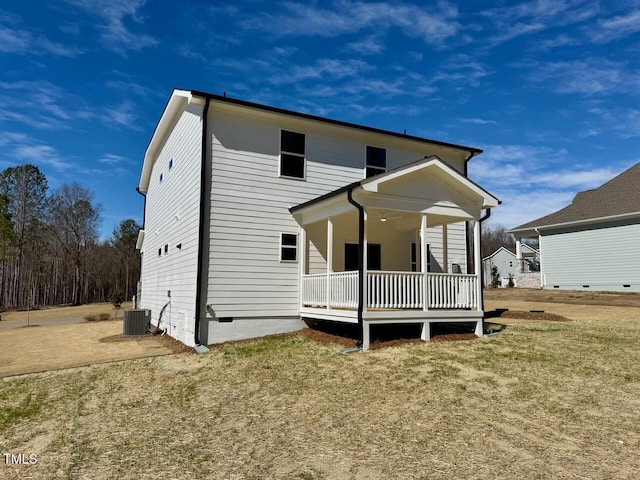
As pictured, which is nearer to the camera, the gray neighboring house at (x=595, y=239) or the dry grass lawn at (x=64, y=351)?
the dry grass lawn at (x=64, y=351)

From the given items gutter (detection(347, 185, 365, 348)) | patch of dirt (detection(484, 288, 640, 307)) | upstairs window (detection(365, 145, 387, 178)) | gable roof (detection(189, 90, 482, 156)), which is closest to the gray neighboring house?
patch of dirt (detection(484, 288, 640, 307))

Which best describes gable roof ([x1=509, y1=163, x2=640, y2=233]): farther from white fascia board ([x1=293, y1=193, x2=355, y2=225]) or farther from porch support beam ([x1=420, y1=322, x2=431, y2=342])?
white fascia board ([x1=293, y1=193, x2=355, y2=225])

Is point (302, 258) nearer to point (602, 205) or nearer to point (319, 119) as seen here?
point (319, 119)

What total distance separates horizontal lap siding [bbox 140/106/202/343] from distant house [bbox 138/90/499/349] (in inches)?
3.6

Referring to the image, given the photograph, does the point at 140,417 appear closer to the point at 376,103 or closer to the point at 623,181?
the point at 376,103

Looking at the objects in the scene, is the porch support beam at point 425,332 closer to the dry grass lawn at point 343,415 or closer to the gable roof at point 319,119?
the dry grass lawn at point 343,415

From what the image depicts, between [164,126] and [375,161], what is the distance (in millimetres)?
7537

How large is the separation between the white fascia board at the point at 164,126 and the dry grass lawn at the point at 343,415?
6756 millimetres

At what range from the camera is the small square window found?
39.2ft

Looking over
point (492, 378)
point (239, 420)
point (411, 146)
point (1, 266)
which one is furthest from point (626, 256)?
point (1, 266)

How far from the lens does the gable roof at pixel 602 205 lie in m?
21.5

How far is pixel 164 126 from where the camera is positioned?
15133mm

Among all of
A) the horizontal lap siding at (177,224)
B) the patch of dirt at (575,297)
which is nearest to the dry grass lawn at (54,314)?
the horizontal lap siding at (177,224)

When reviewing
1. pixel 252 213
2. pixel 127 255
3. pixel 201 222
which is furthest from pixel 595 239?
pixel 127 255
